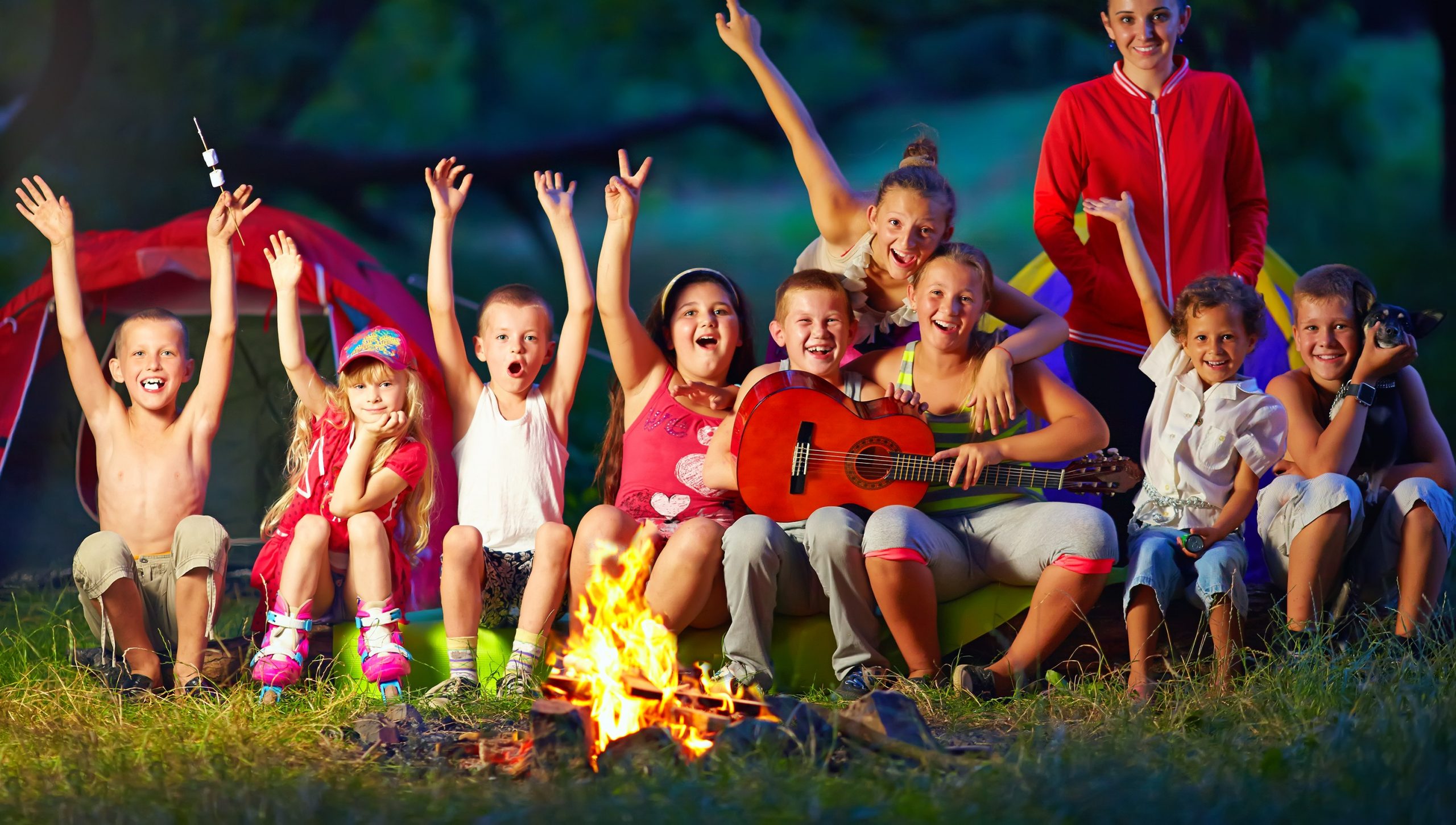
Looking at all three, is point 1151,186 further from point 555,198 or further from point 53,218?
point 53,218

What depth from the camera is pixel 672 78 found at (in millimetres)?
6438

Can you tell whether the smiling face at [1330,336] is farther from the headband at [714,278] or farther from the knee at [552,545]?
the knee at [552,545]

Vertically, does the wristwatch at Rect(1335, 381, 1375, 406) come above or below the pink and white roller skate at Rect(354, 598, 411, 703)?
above

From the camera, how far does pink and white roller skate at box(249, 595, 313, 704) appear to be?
143 inches

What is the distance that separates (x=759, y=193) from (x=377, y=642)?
11.2 feet

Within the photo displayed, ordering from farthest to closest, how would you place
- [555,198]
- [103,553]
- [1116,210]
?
[1116,210] → [555,198] → [103,553]

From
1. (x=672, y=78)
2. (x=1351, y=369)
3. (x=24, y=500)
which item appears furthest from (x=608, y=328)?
(x=24, y=500)

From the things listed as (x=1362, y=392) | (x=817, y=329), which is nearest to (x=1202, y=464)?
(x=1362, y=392)

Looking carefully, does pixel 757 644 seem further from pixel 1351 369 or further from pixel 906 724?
pixel 1351 369

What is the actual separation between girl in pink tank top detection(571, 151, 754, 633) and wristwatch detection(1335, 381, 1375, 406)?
1763mm

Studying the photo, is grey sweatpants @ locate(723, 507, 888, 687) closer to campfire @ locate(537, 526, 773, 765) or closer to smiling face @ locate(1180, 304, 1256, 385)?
campfire @ locate(537, 526, 773, 765)

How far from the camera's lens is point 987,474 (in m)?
3.79

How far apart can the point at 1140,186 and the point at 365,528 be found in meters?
2.76

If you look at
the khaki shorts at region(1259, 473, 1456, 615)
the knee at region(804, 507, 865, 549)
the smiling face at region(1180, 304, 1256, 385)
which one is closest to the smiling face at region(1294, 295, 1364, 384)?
the smiling face at region(1180, 304, 1256, 385)
